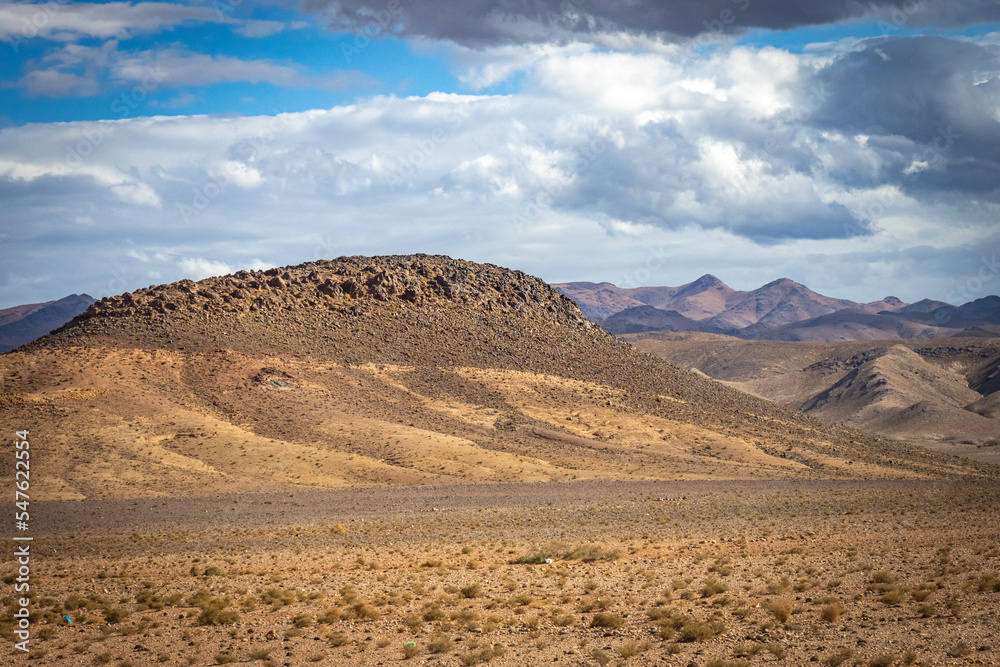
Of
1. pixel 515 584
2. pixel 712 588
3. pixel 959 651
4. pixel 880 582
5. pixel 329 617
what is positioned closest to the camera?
pixel 959 651

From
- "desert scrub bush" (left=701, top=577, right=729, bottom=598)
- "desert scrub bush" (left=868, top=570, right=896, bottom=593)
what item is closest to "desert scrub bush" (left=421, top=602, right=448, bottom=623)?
"desert scrub bush" (left=701, top=577, right=729, bottom=598)

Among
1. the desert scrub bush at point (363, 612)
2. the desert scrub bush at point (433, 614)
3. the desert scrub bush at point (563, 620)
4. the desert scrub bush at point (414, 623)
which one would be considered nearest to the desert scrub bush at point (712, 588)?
the desert scrub bush at point (563, 620)

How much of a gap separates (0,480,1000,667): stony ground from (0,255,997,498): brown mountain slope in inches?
384

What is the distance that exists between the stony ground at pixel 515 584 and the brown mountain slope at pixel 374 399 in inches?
384

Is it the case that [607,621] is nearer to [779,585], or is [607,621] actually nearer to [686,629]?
[686,629]

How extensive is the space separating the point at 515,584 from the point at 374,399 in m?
43.0

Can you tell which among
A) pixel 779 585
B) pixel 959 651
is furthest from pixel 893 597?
pixel 959 651

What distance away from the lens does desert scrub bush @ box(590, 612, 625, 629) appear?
18.1m

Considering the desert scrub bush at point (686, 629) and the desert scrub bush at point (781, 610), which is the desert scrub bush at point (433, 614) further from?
Result: the desert scrub bush at point (781, 610)

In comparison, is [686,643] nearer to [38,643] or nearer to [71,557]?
[38,643]

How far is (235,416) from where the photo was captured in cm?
5684

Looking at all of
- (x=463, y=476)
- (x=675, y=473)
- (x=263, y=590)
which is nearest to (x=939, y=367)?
(x=675, y=473)

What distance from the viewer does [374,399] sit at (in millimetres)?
64625

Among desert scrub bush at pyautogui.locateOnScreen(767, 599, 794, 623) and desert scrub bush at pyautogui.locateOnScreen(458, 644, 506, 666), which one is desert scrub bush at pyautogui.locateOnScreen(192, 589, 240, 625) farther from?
desert scrub bush at pyautogui.locateOnScreen(767, 599, 794, 623)
